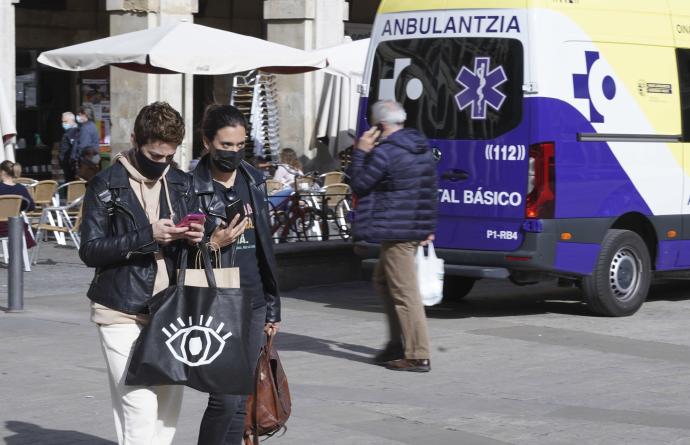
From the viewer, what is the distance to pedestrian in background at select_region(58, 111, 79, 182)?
21562 mm

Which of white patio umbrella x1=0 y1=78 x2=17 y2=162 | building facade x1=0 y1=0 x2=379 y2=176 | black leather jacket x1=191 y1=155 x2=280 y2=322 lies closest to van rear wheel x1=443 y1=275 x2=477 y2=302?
white patio umbrella x1=0 y1=78 x2=17 y2=162

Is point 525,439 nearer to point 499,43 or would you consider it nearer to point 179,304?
point 179,304

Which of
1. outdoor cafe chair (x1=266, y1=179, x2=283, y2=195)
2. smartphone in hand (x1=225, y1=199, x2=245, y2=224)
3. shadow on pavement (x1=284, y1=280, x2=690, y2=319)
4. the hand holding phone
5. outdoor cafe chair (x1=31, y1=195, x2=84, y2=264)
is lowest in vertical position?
shadow on pavement (x1=284, y1=280, x2=690, y2=319)

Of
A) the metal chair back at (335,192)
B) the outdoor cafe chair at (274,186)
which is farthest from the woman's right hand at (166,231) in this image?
the outdoor cafe chair at (274,186)

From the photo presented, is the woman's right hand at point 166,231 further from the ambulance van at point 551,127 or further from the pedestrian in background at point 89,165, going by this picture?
the pedestrian in background at point 89,165

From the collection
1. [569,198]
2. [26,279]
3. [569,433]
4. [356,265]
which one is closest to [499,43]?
[569,198]

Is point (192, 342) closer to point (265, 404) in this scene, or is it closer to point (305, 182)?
point (265, 404)

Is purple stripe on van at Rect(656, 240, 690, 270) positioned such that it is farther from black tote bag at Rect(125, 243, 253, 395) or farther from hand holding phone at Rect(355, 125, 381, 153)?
black tote bag at Rect(125, 243, 253, 395)

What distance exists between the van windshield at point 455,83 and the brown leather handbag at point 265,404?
579 cm

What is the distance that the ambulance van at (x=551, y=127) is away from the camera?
36.7 feet

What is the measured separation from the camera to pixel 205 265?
537cm

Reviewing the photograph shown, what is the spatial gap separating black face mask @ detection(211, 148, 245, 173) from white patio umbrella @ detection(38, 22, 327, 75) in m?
10.1

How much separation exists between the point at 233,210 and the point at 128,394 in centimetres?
86

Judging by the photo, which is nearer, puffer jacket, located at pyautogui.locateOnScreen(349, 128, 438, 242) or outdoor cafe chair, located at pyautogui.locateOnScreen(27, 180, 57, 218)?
puffer jacket, located at pyautogui.locateOnScreen(349, 128, 438, 242)
